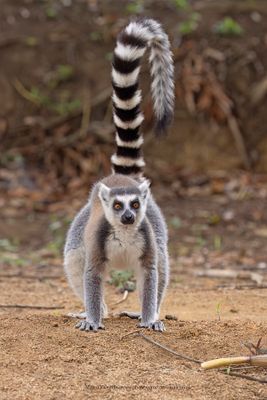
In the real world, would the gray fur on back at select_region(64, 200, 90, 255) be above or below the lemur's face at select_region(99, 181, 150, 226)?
below

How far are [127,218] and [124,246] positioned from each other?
0.71 ft

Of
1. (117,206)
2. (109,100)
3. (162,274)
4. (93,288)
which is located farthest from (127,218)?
(109,100)

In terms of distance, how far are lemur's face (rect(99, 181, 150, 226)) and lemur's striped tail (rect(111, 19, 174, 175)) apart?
626 millimetres

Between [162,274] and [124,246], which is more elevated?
[124,246]

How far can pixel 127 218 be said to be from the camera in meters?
5.30

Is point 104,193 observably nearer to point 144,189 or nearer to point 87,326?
point 144,189

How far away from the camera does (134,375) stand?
4.16 meters

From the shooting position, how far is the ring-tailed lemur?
540cm

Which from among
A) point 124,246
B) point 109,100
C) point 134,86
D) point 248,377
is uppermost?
point 109,100

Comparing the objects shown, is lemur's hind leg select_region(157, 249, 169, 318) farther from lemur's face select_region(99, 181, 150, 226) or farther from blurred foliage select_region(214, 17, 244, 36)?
blurred foliage select_region(214, 17, 244, 36)

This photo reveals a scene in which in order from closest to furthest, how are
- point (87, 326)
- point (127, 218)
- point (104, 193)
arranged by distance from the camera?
point (87, 326) < point (127, 218) < point (104, 193)

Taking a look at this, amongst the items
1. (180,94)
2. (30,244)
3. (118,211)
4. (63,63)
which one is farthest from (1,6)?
(118,211)

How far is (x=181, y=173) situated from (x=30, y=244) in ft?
11.1

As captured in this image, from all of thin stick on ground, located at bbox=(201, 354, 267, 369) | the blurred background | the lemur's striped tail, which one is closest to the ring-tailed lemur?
the lemur's striped tail
